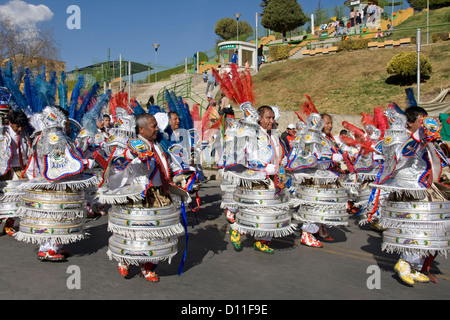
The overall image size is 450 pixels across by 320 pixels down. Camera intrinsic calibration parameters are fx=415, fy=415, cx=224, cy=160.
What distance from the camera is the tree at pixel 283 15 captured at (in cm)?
4106

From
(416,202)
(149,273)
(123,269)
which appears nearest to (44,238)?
(123,269)

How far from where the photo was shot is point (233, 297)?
4.38 m

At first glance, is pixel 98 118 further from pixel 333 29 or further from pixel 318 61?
pixel 333 29

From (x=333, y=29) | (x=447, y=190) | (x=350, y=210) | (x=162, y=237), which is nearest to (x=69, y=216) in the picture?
(x=162, y=237)

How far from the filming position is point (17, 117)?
21.7 feet

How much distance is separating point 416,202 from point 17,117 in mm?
5903

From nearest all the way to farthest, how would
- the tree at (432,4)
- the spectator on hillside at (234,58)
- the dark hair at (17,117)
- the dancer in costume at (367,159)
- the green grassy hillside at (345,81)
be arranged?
the dark hair at (17,117) → the dancer in costume at (367,159) → the green grassy hillside at (345,81) → the spectator on hillside at (234,58) → the tree at (432,4)

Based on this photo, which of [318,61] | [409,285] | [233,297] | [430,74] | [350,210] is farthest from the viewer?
[318,61]

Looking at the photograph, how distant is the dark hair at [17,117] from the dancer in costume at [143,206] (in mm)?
2692

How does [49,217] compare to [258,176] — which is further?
[258,176]

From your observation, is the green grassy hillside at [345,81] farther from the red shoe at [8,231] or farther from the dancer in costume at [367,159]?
the red shoe at [8,231]

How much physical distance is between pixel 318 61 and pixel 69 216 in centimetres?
2664

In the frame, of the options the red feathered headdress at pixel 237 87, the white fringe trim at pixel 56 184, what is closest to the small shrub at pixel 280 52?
the red feathered headdress at pixel 237 87

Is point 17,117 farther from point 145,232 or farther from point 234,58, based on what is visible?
point 234,58
